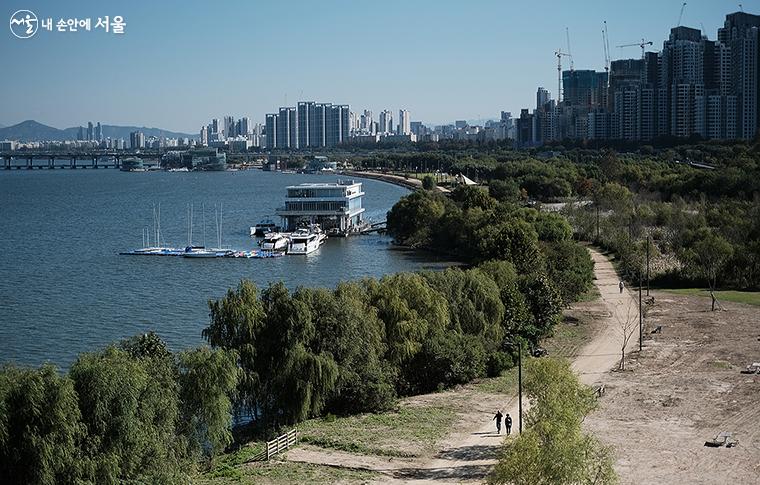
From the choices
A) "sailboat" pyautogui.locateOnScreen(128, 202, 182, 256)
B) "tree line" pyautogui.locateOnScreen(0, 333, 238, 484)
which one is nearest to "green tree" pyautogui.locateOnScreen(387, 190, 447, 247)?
"sailboat" pyautogui.locateOnScreen(128, 202, 182, 256)

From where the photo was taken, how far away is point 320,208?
48656mm

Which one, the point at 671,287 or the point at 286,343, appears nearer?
the point at 286,343

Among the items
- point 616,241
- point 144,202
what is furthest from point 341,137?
point 616,241

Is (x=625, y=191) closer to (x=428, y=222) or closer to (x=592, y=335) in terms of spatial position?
(x=428, y=222)

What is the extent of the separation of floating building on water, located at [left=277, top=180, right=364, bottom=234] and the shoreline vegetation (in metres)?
13.7

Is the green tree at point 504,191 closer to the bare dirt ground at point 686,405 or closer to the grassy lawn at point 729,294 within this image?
the grassy lawn at point 729,294

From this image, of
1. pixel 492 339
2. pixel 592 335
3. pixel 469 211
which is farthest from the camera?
pixel 469 211

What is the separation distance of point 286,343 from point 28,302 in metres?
14.1

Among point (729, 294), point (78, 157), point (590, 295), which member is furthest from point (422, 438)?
point (78, 157)

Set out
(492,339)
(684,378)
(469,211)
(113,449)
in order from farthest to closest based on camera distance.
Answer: (469,211) < (492,339) < (684,378) < (113,449)

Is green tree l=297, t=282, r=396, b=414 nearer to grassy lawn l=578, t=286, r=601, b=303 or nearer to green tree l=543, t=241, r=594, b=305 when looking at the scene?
green tree l=543, t=241, r=594, b=305

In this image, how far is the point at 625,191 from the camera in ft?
166

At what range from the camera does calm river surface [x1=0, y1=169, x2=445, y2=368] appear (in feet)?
74.5

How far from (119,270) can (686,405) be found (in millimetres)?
22700
